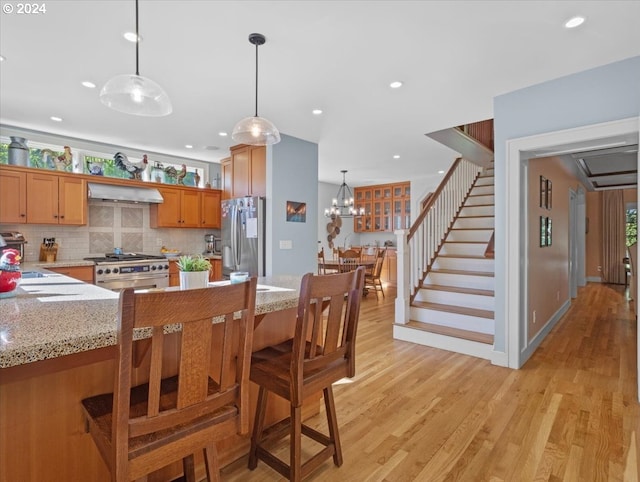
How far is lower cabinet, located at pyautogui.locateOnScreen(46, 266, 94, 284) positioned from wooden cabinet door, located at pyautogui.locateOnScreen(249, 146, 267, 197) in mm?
2181

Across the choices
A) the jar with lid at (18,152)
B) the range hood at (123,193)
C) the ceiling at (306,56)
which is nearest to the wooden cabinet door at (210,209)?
the range hood at (123,193)

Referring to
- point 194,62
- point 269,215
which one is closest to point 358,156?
point 269,215

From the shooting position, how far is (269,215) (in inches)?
176

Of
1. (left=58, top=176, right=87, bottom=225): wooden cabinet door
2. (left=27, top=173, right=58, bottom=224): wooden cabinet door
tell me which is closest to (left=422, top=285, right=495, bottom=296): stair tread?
(left=58, top=176, right=87, bottom=225): wooden cabinet door

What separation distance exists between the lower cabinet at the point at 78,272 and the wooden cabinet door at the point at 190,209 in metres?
1.45

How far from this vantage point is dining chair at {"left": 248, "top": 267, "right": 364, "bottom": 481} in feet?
4.69

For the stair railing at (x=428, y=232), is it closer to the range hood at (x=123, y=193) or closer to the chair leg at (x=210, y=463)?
the chair leg at (x=210, y=463)

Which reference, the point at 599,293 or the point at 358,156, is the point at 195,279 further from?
the point at 599,293

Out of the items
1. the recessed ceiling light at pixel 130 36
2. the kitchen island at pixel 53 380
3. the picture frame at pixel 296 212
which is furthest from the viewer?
the picture frame at pixel 296 212

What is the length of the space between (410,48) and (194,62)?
164 cm

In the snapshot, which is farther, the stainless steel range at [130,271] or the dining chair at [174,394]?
the stainless steel range at [130,271]

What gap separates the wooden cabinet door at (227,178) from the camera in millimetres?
5138

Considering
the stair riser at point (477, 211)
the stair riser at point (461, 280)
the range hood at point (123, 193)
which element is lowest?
the stair riser at point (461, 280)

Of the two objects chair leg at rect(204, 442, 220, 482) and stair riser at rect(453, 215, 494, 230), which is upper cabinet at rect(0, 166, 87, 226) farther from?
stair riser at rect(453, 215, 494, 230)
